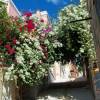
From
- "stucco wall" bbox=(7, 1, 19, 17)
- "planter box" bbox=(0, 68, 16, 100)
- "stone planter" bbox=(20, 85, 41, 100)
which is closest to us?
"planter box" bbox=(0, 68, 16, 100)

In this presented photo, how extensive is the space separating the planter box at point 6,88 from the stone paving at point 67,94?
9.20ft

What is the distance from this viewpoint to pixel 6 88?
11.7 meters

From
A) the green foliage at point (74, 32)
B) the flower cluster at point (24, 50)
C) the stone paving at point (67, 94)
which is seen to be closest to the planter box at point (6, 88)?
the flower cluster at point (24, 50)

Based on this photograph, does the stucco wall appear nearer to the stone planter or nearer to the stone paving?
the stone planter

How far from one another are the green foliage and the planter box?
3768mm

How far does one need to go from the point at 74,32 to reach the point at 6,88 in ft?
16.9

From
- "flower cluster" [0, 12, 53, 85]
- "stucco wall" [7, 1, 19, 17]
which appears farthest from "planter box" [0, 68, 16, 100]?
"stucco wall" [7, 1, 19, 17]

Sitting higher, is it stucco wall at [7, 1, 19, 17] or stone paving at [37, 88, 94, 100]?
stucco wall at [7, 1, 19, 17]

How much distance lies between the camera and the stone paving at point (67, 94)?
14613 mm

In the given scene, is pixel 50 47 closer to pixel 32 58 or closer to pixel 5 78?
pixel 32 58

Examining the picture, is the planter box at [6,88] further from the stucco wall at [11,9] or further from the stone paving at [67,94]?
the stucco wall at [11,9]

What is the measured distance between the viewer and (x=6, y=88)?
11.7 metres

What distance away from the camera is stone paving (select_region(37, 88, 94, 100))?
1461 centimetres

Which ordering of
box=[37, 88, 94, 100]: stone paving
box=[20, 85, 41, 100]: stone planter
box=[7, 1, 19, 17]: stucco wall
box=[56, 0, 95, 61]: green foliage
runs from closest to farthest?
box=[37, 88, 94, 100]: stone paving → box=[20, 85, 41, 100]: stone planter → box=[56, 0, 95, 61]: green foliage → box=[7, 1, 19, 17]: stucco wall
